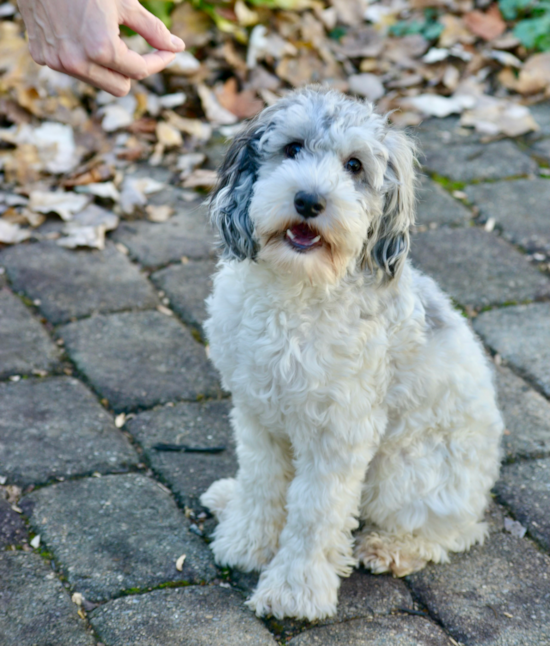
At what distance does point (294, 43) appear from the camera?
604 cm

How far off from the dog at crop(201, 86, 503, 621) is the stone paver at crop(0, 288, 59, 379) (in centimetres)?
125

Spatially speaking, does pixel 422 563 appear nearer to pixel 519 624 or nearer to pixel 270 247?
pixel 519 624

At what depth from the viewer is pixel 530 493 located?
3.13 metres

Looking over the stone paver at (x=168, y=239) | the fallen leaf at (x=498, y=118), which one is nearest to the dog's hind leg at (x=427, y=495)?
the stone paver at (x=168, y=239)

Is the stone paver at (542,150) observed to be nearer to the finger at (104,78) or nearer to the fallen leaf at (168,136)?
the fallen leaf at (168,136)

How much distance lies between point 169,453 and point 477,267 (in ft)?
7.25

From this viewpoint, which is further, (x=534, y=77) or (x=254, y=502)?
(x=534, y=77)

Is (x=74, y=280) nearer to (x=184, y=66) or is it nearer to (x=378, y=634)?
(x=184, y=66)

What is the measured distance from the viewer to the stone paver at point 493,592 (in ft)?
8.43

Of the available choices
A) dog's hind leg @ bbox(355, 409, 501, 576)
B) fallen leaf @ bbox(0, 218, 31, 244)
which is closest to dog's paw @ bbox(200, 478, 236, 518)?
dog's hind leg @ bbox(355, 409, 501, 576)

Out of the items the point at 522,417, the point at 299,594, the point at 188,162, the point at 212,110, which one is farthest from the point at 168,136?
the point at 299,594

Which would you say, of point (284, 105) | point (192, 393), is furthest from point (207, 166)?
point (284, 105)

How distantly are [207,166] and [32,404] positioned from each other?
8.15 feet

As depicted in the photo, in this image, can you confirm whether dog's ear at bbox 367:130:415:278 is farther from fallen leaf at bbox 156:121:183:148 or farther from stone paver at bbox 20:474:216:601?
fallen leaf at bbox 156:121:183:148
